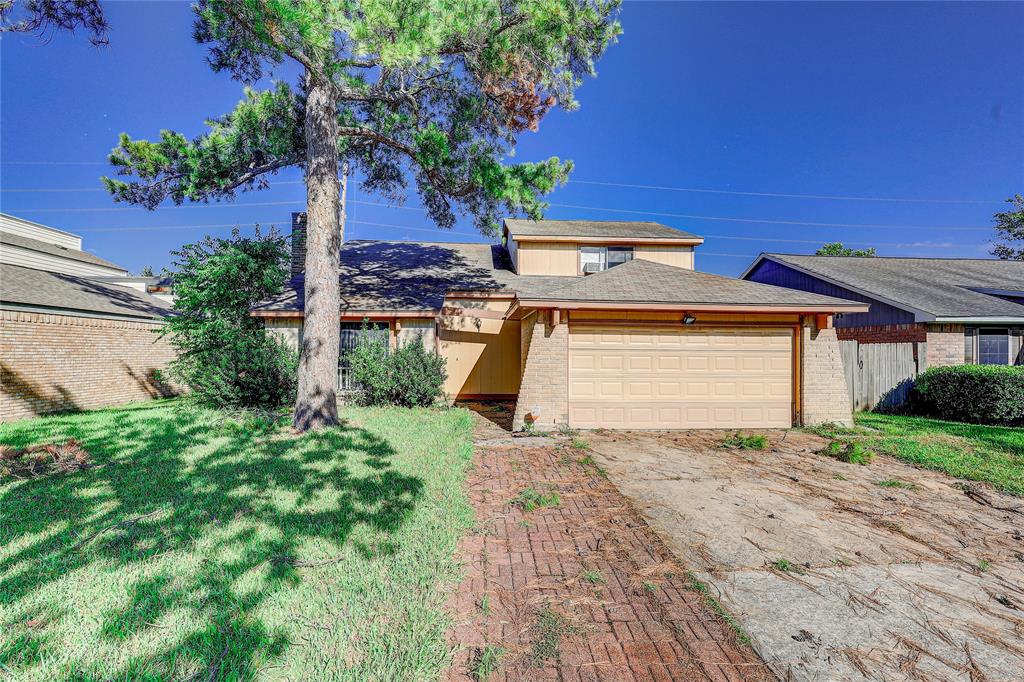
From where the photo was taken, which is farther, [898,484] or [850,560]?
[898,484]

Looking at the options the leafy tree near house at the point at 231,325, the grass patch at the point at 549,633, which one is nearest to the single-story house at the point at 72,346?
the leafy tree near house at the point at 231,325

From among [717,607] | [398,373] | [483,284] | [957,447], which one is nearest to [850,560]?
[717,607]

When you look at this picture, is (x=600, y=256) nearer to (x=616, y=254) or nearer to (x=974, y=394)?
(x=616, y=254)

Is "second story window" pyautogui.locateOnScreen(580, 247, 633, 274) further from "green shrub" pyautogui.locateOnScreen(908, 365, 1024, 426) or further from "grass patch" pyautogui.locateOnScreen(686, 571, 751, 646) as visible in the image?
"grass patch" pyautogui.locateOnScreen(686, 571, 751, 646)

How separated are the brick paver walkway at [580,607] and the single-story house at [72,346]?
12.4 metres

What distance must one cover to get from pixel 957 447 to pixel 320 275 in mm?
12552

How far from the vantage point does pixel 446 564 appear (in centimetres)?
324

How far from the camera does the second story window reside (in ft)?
51.9

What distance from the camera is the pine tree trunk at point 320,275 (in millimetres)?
8172

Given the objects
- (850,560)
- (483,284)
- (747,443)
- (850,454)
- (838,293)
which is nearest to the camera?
(850,560)

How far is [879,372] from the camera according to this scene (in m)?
11.4

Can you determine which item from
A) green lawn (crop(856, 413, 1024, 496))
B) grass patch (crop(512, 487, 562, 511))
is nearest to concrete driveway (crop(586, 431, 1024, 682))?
green lawn (crop(856, 413, 1024, 496))

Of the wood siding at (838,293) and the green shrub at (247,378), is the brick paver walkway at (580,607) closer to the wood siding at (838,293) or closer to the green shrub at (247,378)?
the green shrub at (247,378)

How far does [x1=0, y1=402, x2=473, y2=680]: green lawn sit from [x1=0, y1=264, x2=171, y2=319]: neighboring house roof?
27.7 ft
